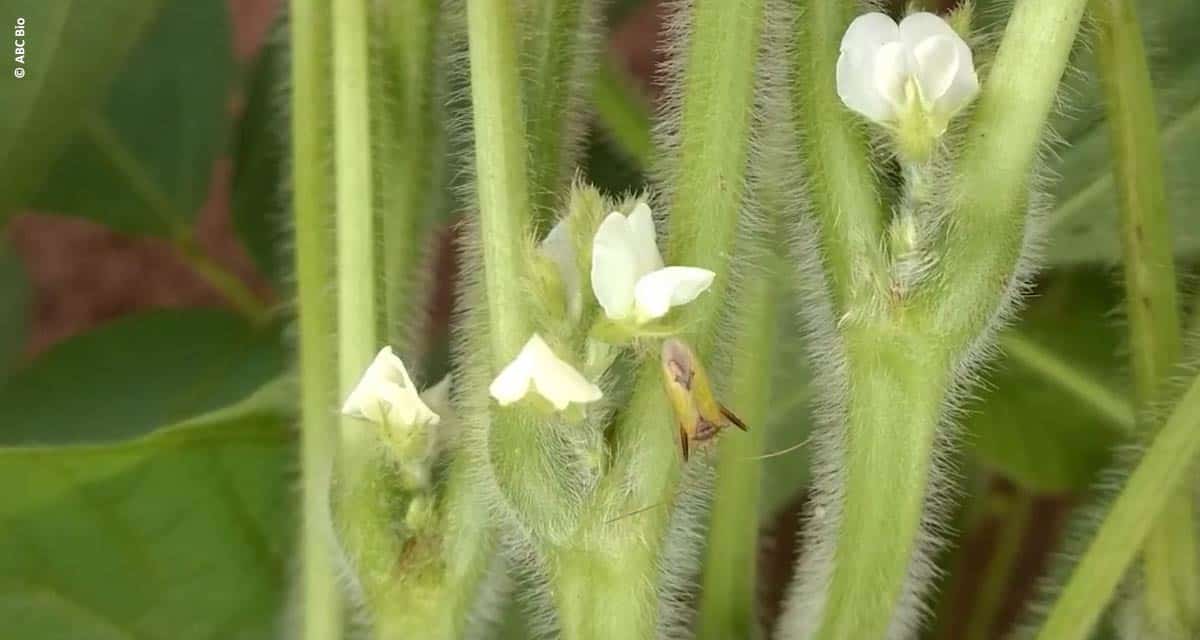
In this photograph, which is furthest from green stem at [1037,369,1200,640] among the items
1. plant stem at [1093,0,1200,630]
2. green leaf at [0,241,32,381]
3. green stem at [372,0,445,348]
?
green leaf at [0,241,32,381]

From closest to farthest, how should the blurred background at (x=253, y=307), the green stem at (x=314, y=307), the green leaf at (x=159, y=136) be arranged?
the green stem at (x=314, y=307) → the blurred background at (x=253, y=307) → the green leaf at (x=159, y=136)

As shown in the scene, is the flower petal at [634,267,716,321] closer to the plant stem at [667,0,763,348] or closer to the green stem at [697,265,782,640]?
the plant stem at [667,0,763,348]

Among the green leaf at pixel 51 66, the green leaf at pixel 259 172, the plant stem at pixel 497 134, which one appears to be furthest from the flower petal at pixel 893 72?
the green leaf at pixel 259 172

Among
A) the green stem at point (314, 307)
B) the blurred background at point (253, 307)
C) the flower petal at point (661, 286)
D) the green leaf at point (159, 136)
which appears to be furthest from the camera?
the green leaf at point (159, 136)

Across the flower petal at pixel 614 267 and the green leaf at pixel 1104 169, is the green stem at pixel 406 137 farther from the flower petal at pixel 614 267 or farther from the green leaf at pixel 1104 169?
the green leaf at pixel 1104 169

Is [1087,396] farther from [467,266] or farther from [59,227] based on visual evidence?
[59,227]

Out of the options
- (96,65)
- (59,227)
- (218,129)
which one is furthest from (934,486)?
(59,227)

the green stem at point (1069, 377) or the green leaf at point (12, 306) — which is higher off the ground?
the green leaf at point (12, 306)
